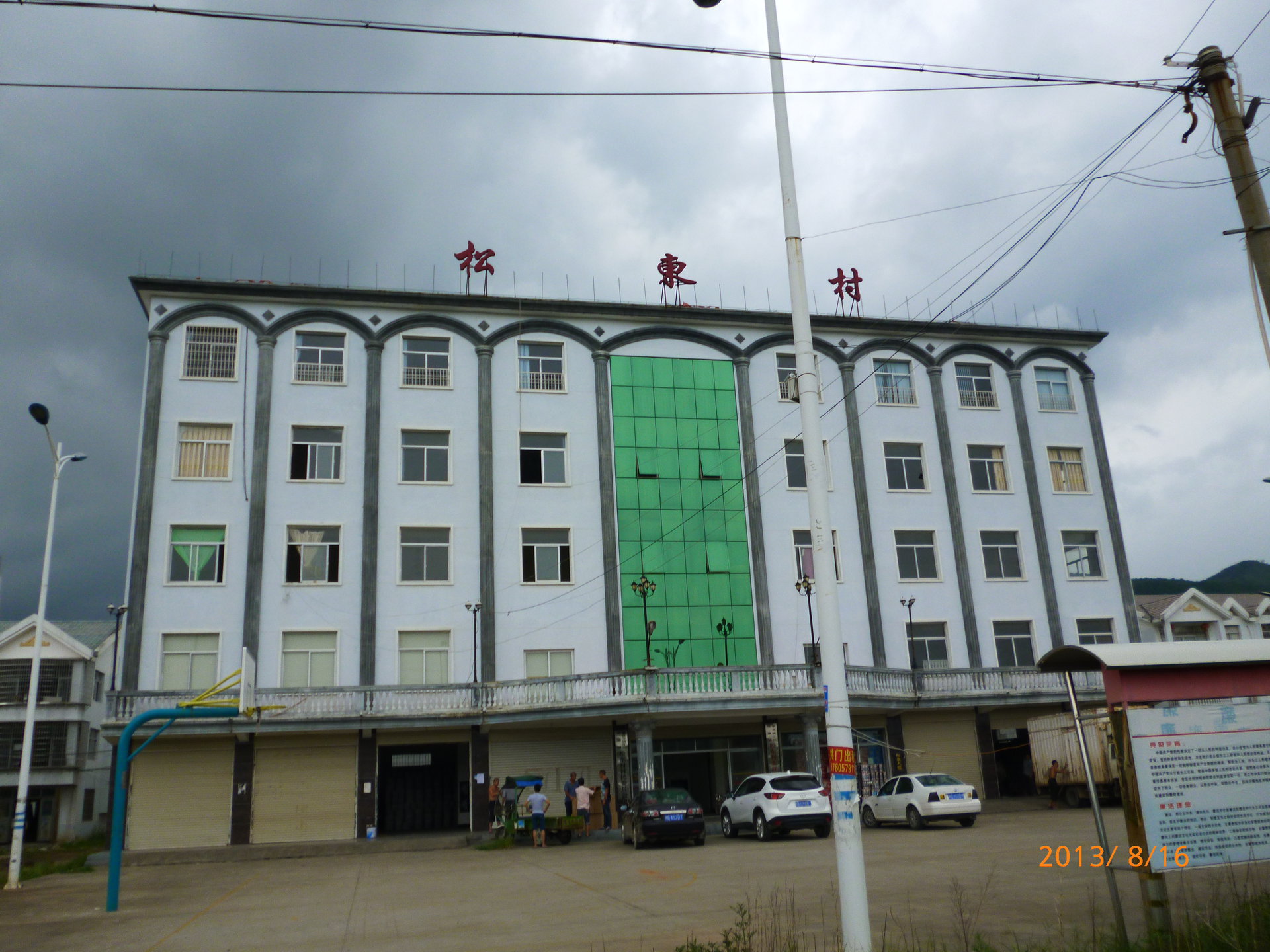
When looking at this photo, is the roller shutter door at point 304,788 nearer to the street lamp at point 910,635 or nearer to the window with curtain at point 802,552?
the window with curtain at point 802,552

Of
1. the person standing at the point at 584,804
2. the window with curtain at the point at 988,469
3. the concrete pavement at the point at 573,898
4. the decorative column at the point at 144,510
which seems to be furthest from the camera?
the window with curtain at the point at 988,469

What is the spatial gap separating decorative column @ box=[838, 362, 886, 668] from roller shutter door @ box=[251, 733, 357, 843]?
58.1 feet

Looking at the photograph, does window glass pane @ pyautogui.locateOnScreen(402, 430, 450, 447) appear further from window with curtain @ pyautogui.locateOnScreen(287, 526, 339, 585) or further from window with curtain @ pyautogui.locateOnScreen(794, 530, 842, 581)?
window with curtain @ pyautogui.locateOnScreen(794, 530, 842, 581)

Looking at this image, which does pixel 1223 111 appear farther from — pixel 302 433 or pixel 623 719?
pixel 302 433

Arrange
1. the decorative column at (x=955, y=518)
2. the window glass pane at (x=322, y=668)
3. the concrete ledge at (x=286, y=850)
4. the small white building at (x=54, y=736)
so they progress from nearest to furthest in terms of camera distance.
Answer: the concrete ledge at (x=286, y=850) → the window glass pane at (x=322, y=668) → the decorative column at (x=955, y=518) → the small white building at (x=54, y=736)

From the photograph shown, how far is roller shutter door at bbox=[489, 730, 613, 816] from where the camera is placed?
31312 millimetres

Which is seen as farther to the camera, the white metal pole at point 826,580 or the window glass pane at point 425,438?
the window glass pane at point 425,438

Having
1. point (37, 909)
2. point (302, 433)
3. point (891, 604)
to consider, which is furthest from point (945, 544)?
point (37, 909)

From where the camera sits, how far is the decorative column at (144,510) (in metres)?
29.9

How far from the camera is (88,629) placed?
56.4 meters

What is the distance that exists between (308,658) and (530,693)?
724cm

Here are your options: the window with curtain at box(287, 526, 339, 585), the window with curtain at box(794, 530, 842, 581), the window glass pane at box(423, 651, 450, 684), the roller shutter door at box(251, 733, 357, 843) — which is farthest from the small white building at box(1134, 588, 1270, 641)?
the window with curtain at box(287, 526, 339, 585)

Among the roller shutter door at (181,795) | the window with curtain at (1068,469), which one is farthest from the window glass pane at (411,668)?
the window with curtain at (1068,469)
